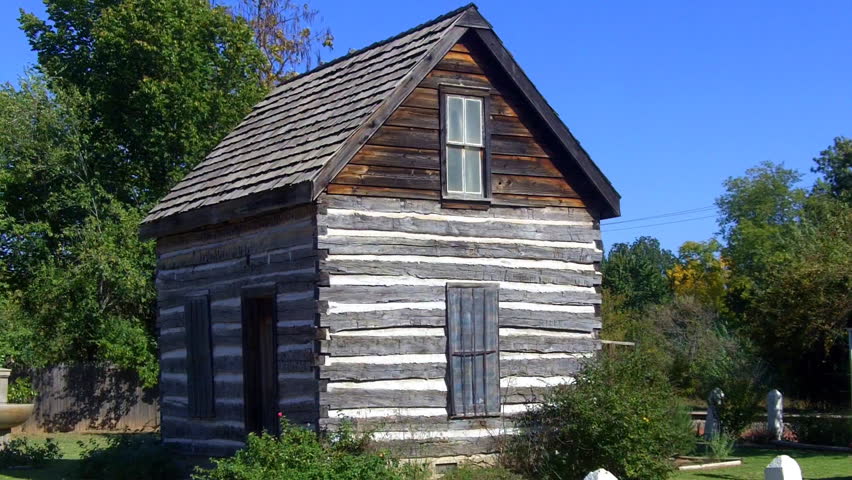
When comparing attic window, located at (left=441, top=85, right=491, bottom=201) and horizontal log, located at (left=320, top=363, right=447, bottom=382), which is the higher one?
attic window, located at (left=441, top=85, right=491, bottom=201)

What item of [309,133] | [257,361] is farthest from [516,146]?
[257,361]

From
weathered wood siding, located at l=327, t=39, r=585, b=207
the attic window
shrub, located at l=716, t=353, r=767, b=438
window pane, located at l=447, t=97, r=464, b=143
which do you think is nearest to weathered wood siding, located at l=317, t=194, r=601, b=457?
weathered wood siding, located at l=327, t=39, r=585, b=207

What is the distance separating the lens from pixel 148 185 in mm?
35594

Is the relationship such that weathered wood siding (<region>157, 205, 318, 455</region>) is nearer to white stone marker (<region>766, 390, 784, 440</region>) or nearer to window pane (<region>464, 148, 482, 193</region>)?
window pane (<region>464, 148, 482, 193</region>)

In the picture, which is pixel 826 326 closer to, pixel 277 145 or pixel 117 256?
pixel 277 145

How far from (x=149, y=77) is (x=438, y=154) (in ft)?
70.2

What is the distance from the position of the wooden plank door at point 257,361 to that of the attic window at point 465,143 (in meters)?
3.17

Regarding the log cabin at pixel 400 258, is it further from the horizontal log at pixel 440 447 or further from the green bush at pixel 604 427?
the green bush at pixel 604 427

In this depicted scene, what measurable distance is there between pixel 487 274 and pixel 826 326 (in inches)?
338

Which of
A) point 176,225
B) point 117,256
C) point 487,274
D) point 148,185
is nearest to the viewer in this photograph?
point 487,274

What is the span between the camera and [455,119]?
15.6 metres

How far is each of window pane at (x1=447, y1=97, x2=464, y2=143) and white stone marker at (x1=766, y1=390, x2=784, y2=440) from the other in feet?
29.8

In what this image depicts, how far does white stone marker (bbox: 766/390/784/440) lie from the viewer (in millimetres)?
20812

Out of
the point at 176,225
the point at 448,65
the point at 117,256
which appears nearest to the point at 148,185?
the point at 117,256
